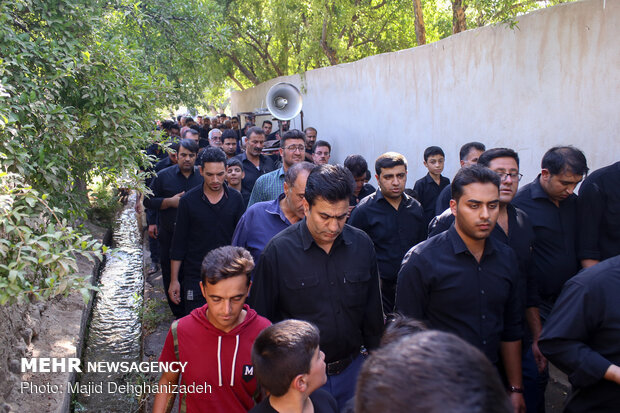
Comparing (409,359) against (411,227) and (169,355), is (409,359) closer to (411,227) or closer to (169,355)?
(169,355)

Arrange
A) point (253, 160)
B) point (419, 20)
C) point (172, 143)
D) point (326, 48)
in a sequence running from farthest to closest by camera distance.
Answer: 1. point (326, 48)
2. point (419, 20)
3. point (253, 160)
4. point (172, 143)

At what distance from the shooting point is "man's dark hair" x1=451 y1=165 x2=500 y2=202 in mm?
2809

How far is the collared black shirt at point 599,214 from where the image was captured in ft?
12.3

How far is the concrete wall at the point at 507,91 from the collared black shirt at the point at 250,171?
7.99ft

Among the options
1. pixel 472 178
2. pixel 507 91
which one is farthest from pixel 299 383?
pixel 507 91

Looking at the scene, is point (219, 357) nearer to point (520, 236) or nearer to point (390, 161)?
point (520, 236)

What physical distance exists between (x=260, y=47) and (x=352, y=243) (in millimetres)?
15609

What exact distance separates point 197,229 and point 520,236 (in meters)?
2.67

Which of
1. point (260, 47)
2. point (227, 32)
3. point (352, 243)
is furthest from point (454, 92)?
point (260, 47)

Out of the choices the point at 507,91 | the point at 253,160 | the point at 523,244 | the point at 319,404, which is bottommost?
the point at 319,404

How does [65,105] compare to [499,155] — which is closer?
[499,155]

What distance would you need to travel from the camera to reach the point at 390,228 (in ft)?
14.4

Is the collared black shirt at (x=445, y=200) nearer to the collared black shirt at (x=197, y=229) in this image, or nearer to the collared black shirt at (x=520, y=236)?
the collared black shirt at (x=520, y=236)

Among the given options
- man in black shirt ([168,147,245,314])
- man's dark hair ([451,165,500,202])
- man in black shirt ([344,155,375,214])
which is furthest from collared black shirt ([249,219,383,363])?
man in black shirt ([344,155,375,214])
